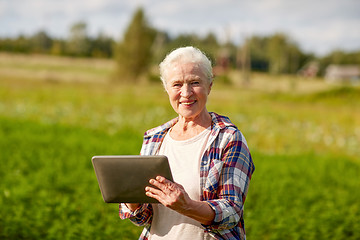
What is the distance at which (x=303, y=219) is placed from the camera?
18.8 ft

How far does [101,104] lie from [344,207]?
1219cm

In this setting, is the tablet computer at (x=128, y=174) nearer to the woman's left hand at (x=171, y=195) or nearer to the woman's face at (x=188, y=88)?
the woman's left hand at (x=171, y=195)

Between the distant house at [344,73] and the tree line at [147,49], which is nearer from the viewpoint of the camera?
the tree line at [147,49]

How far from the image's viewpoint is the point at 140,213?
239 cm

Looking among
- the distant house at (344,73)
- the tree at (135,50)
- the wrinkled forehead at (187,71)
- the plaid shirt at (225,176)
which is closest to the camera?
the plaid shirt at (225,176)

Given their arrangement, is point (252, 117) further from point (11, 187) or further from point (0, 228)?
point (0, 228)

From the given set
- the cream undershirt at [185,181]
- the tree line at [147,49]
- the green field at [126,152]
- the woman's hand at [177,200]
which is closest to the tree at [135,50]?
the tree line at [147,49]

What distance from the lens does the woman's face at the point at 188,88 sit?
2.29 m

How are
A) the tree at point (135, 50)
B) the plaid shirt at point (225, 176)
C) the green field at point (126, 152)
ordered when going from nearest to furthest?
the plaid shirt at point (225, 176) → the green field at point (126, 152) → the tree at point (135, 50)

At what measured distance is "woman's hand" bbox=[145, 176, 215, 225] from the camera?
2.04 metres

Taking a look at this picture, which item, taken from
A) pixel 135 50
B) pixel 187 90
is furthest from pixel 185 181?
pixel 135 50

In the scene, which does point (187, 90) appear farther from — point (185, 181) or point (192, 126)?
point (185, 181)

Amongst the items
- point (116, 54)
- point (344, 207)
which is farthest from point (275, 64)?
point (344, 207)

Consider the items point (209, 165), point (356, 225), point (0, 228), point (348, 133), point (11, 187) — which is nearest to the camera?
point (209, 165)
